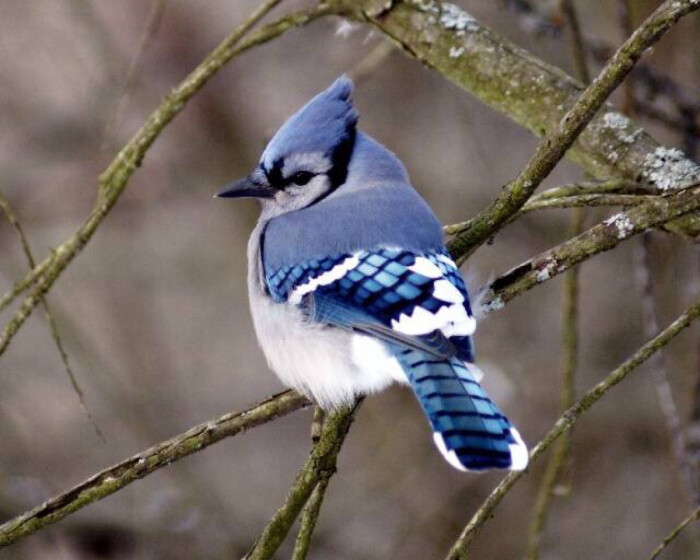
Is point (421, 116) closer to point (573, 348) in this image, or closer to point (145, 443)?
point (145, 443)

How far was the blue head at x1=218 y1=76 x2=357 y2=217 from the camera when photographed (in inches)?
88.0

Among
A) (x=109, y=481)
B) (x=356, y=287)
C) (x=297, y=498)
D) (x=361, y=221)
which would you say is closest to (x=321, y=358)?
(x=356, y=287)

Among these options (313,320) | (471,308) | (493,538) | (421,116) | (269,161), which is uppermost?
(421,116)

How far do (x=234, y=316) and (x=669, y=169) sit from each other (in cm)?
278

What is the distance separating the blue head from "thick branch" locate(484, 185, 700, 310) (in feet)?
2.19

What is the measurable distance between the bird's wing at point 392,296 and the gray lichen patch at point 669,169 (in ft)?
1.29

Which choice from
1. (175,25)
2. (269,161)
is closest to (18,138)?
(175,25)

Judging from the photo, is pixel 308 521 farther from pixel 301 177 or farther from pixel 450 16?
pixel 450 16

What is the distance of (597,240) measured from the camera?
5.32 ft

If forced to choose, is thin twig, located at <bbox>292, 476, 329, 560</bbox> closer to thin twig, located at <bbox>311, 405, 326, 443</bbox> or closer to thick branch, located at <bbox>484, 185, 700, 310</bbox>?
thin twig, located at <bbox>311, 405, 326, 443</bbox>

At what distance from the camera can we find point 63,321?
3158mm

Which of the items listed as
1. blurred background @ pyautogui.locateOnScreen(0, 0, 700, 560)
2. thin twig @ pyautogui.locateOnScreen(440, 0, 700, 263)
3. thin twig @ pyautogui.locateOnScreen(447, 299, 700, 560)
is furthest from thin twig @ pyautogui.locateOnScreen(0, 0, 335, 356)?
blurred background @ pyautogui.locateOnScreen(0, 0, 700, 560)

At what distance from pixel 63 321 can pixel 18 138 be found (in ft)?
3.64

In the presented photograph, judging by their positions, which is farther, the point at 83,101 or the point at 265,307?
the point at 83,101
